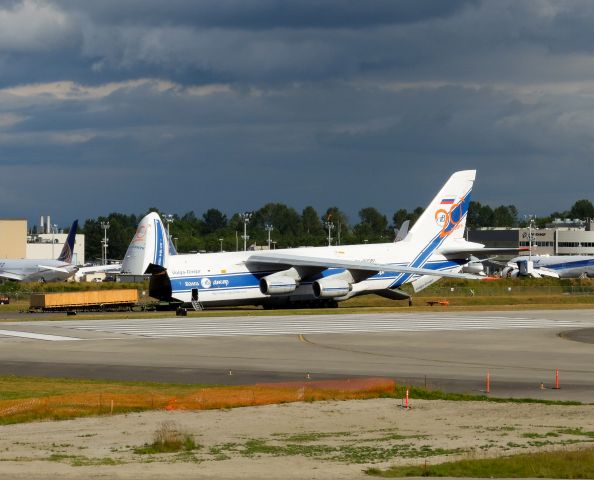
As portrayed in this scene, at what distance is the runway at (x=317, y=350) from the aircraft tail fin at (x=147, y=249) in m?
4.89

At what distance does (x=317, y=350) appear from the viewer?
144ft

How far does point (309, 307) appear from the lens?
73812 mm

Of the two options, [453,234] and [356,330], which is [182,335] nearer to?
[356,330]

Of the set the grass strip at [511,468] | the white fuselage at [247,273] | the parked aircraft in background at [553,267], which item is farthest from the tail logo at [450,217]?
the parked aircraft in background at [553,267]

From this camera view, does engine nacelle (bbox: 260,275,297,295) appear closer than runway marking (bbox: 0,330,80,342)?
No

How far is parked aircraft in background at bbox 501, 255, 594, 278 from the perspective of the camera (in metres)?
133

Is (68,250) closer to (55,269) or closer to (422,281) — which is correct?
(55,269)

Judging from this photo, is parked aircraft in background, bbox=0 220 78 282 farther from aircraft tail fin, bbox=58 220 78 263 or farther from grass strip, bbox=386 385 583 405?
grass strip, bbox=386 385 583 405

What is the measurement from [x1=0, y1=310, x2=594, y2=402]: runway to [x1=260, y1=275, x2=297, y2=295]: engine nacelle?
613cm

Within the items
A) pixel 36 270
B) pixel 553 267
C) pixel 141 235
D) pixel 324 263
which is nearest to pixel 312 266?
pixel 324 263

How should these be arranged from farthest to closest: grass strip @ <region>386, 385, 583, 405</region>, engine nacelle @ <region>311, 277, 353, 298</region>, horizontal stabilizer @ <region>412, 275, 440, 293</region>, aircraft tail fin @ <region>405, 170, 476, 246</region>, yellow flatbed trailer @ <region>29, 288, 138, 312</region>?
horizontal stabilizer @ <region>412, 275, 440, 293</region> → aircraft tail fin @ <region>405, 170, 476, 246</region> → yellow flatbed trailer @ <region>29, 288, 138, 312</region> → engine nacelle @ <region>311, 277, 353, 298</region> → grass strip @ <region>386, 385, 583, 405</region>

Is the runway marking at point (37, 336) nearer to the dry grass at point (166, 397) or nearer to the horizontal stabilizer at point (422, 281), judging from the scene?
the dry grass at point (166, 397)

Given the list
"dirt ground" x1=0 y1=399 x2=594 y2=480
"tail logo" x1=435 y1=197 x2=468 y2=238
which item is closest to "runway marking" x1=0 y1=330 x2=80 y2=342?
"dirt ground" x1=0 y1=399 x2=594 y2=480

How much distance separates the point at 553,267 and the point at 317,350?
102833 mm
